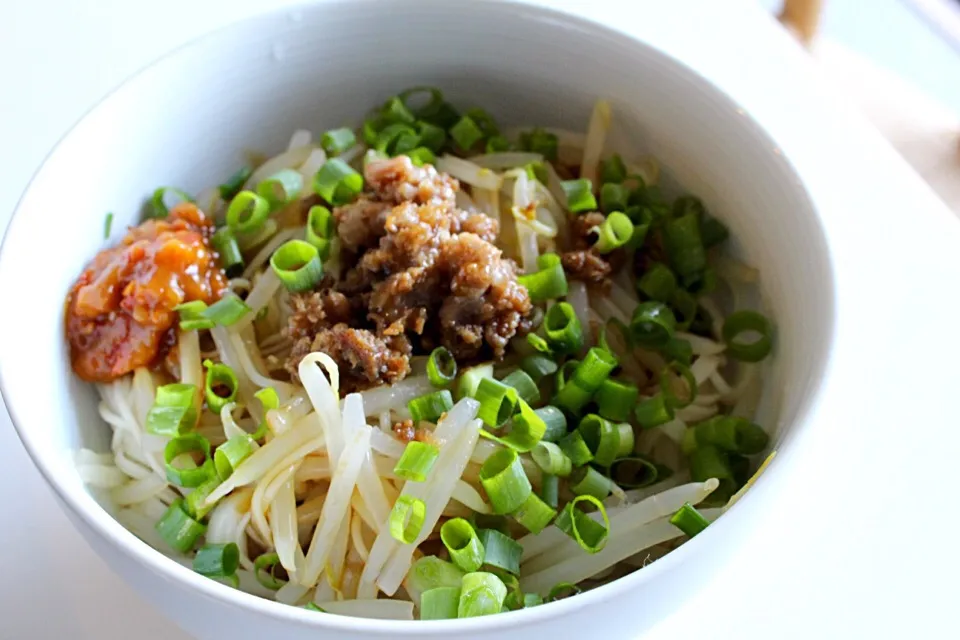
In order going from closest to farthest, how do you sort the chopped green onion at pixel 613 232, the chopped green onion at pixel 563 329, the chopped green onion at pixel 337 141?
the chopped green onion at pixel 563 329 → the chopped green onion at pixel 613 232 → the chopped green onion at pixel 337 141

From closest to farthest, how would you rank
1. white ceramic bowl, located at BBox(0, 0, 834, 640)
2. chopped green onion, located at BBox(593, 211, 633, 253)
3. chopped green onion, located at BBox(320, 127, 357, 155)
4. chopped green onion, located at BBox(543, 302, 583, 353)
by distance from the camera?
white ceramic bowl, located at BBox(0, 0, 834, 640) → chopped green onion, located at BBox(543, 302, 583, 353) → chopped green onion, located at BBox(593, 211, 633, 253) → chopped green onion, located at BBox(320, 127, 357, 155)

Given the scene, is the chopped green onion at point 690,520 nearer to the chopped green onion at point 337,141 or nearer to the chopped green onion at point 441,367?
the chopped green onion at point 441,367

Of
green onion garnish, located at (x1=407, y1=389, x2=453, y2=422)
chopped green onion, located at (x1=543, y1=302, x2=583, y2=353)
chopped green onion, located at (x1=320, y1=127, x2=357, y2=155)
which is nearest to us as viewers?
green onion garnish, located at (x1=407, y1=389, x2=453, y2=422)

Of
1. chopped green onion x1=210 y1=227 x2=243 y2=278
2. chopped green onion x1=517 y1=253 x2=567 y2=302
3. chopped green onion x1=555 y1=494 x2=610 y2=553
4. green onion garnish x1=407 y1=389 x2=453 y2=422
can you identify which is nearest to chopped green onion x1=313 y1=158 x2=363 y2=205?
chopped green onion x1=210 y1=227 x2=243 y2=278

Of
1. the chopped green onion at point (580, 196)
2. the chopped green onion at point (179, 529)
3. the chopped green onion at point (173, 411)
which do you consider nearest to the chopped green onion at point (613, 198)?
the chopped green onion at point (580, 196)

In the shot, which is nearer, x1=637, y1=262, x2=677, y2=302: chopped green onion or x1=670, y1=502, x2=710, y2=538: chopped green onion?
x1=670, y1=502, x2=710, y2=538: chopped green onion

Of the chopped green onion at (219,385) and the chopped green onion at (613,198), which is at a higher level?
the chopped green onion at (613,198)

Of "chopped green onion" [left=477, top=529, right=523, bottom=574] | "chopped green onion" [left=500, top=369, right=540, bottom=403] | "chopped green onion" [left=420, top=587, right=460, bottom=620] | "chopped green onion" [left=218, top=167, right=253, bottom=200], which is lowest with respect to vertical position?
"chopped green onion" [left=420, top=587, right=460, bottom=620]

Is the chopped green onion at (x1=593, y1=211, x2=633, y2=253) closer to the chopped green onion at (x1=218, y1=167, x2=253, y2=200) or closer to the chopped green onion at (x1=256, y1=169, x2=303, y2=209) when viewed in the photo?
the chopped green onion at (x1=256, y1=169, x2=303, y2=209)
